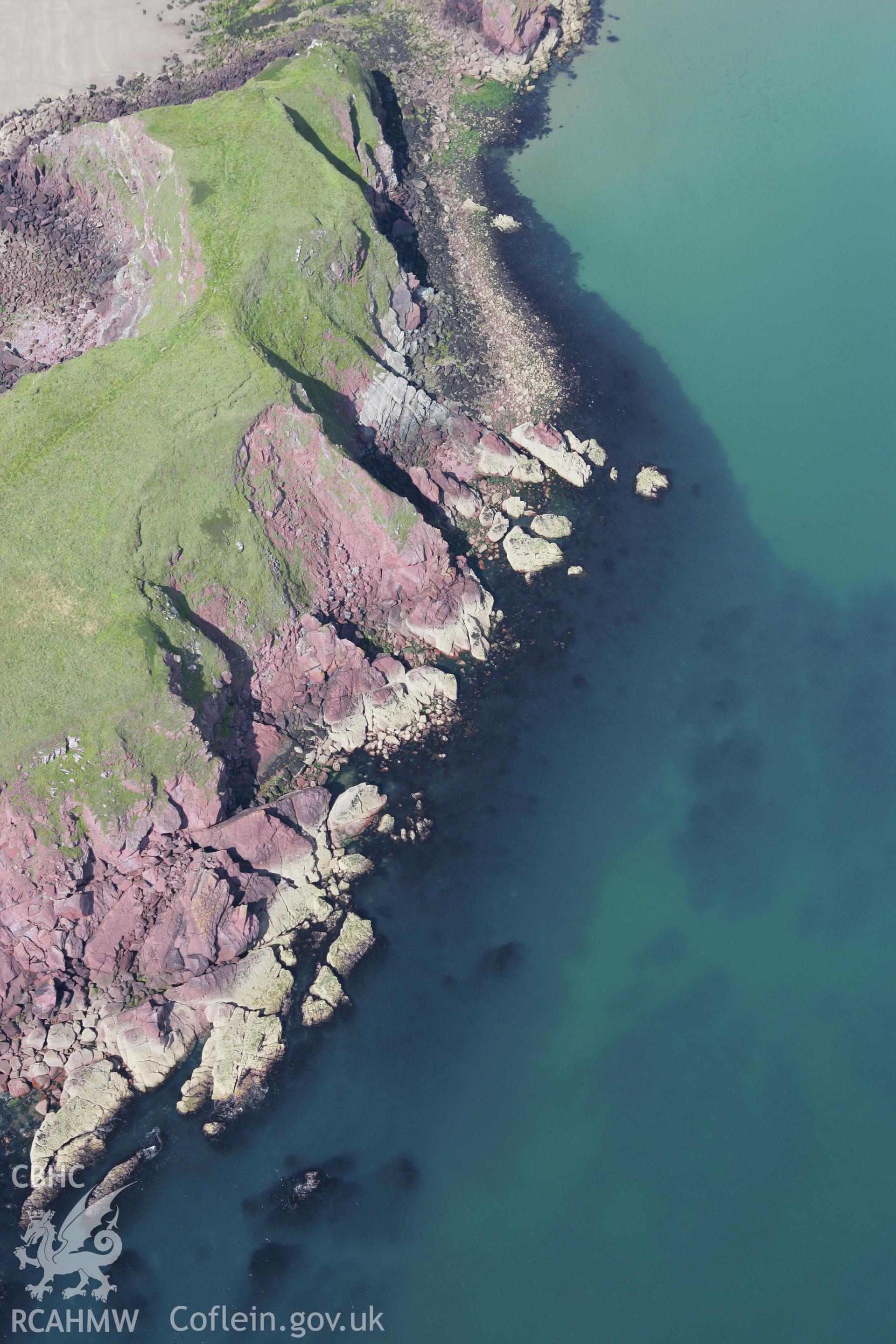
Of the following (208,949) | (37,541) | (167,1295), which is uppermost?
(37,541)

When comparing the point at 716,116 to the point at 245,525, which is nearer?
the point at 245,525

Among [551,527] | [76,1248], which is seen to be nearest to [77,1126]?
[76,1248]

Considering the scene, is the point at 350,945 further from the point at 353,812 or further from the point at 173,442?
the point at 173,442

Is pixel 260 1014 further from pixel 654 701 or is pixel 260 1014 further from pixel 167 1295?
pixel 654 701

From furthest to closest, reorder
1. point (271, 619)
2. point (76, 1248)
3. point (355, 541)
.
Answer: point (355, 541)
point (271, 619)
point (76, 1248)

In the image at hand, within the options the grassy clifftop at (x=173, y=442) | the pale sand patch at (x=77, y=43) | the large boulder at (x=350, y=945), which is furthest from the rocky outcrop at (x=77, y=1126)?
the pale sand patch at (x=77, y=43)

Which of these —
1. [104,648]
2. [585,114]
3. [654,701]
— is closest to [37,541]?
[104,648]

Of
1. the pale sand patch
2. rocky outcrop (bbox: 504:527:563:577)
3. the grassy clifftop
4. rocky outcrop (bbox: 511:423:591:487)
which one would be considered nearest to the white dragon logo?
the grassy clifftop
